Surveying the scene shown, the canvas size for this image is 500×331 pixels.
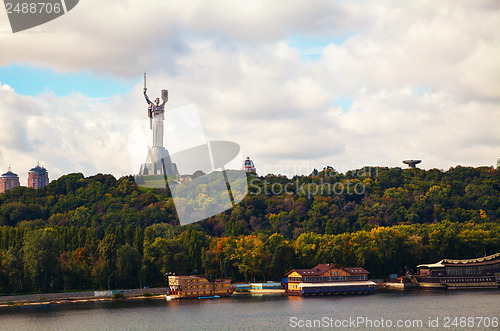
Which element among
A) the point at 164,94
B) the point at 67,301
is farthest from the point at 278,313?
the point at 164,94

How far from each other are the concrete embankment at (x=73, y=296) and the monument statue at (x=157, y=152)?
1344 inches

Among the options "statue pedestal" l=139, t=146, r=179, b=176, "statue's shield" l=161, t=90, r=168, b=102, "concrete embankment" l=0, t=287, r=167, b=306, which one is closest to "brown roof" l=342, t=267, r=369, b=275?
"concrete embankment" l=0, t=287, r=167, b=306

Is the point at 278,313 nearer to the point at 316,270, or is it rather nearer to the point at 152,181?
the point at 316,270

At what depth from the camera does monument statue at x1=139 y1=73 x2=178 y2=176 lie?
4055 inches

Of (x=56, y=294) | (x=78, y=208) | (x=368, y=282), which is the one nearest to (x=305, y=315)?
(x=368, y=282)

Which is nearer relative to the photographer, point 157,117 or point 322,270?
point 322,270

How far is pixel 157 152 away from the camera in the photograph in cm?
10669

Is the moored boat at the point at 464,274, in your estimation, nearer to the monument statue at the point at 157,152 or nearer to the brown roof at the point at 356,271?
the brown roof at the point at 356,271

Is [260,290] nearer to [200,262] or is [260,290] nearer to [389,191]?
[200,262]

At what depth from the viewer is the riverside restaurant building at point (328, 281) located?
7275cm

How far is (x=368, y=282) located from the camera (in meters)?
74.9

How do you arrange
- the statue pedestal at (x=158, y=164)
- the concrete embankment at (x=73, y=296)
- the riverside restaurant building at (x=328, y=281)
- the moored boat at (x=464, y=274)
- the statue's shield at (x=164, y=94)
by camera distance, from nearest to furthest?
the concrete embankment at (x=73, y=296)
the riverside restaurant building at (x=328, y=281)
the moored boat at (x=464, y=274)
the statue's shield at (x=164, y=94)
the statue pedestal at (x=158, y=164)

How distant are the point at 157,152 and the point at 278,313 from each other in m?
55.4

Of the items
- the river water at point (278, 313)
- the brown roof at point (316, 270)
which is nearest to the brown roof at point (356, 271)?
the brown roof at point (316, 270)
